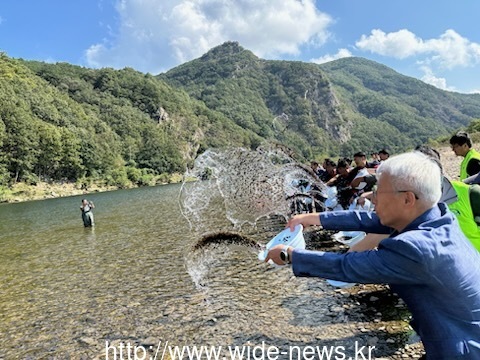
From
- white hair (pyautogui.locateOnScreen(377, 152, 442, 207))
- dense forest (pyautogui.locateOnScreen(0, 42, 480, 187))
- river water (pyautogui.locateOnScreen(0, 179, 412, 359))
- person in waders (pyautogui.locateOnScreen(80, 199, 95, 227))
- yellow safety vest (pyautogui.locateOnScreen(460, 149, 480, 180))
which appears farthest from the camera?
dense forest (pyautogui.locateOnScreen(0, 42, 480, 187))

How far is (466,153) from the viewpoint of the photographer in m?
6.12

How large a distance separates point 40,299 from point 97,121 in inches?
5417

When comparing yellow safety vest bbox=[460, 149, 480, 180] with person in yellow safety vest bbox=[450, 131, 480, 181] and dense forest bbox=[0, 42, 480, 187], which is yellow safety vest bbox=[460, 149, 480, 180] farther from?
dense forest bbox=[0, 42, 480, 187]

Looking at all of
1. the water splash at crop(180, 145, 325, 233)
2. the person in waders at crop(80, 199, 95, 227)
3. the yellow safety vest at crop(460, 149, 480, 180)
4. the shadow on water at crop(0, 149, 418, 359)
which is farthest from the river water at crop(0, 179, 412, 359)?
the person in waders at crop(80, 199, 95, 227)

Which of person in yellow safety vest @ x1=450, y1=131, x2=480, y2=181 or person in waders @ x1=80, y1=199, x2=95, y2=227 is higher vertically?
person in yellow safety vest @ x1=450, y1=131, x2=480, y2=181

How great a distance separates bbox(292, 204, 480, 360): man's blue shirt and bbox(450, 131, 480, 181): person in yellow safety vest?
4.22 meters

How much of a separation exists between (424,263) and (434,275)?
0.32ft

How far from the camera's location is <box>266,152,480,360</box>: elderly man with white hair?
2088 mm

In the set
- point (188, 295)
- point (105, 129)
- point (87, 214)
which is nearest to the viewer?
point (188, 295)

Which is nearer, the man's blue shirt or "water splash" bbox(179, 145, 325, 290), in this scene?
the man's blue shirt

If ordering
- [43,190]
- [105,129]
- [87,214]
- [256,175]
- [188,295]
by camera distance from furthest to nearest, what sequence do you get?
[105,129] < [43,190] < [87,214] < [256,175] < [188,295]

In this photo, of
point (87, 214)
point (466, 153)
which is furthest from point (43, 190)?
point (466, 153)

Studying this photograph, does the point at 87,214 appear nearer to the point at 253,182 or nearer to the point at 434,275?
the point at 253,182

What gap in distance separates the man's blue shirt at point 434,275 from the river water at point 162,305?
3.60m
